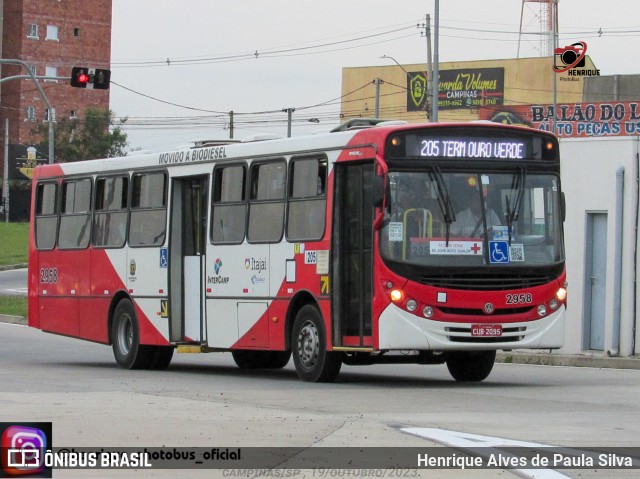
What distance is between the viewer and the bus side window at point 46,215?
2573 centimetres

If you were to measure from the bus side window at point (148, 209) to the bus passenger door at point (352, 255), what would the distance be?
4.70 m

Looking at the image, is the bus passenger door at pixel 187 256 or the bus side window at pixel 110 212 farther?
the bus side window at pixel 110 212

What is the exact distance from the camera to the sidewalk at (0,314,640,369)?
23.5 m

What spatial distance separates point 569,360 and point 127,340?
686cm

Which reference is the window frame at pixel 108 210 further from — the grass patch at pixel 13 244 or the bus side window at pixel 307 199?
the grass patch at pixel 13 244

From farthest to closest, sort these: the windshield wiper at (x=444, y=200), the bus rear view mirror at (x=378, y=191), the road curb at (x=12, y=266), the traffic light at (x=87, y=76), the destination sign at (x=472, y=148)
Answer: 1. the road curb at (x=12, y=266)
2. the traffic light at (x=87, y=76)
3. the destination sign at (x=472, y=148)
4. the windshield wiper at (x=444, y=200)
5. the bus rear view mirror at (x=378, y=191)

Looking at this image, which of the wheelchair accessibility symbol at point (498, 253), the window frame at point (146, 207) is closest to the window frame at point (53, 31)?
the window frame at point (146, 207)

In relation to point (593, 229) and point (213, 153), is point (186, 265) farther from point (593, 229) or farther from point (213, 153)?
point (593, 229)

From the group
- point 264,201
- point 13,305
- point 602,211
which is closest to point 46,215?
point 264,201

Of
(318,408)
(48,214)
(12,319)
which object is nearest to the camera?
(318,408)

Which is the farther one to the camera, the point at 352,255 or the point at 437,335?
the point at 352,255

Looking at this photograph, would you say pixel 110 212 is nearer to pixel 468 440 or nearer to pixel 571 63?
pixel 468 440

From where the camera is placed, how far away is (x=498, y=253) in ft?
59.8

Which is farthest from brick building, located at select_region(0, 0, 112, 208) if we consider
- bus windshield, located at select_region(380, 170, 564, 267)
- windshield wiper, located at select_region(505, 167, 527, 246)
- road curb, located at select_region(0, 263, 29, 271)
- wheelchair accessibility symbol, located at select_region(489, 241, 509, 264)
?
wheelchair accessibility symbol, located at select_region(489, 241, 509, 264)
